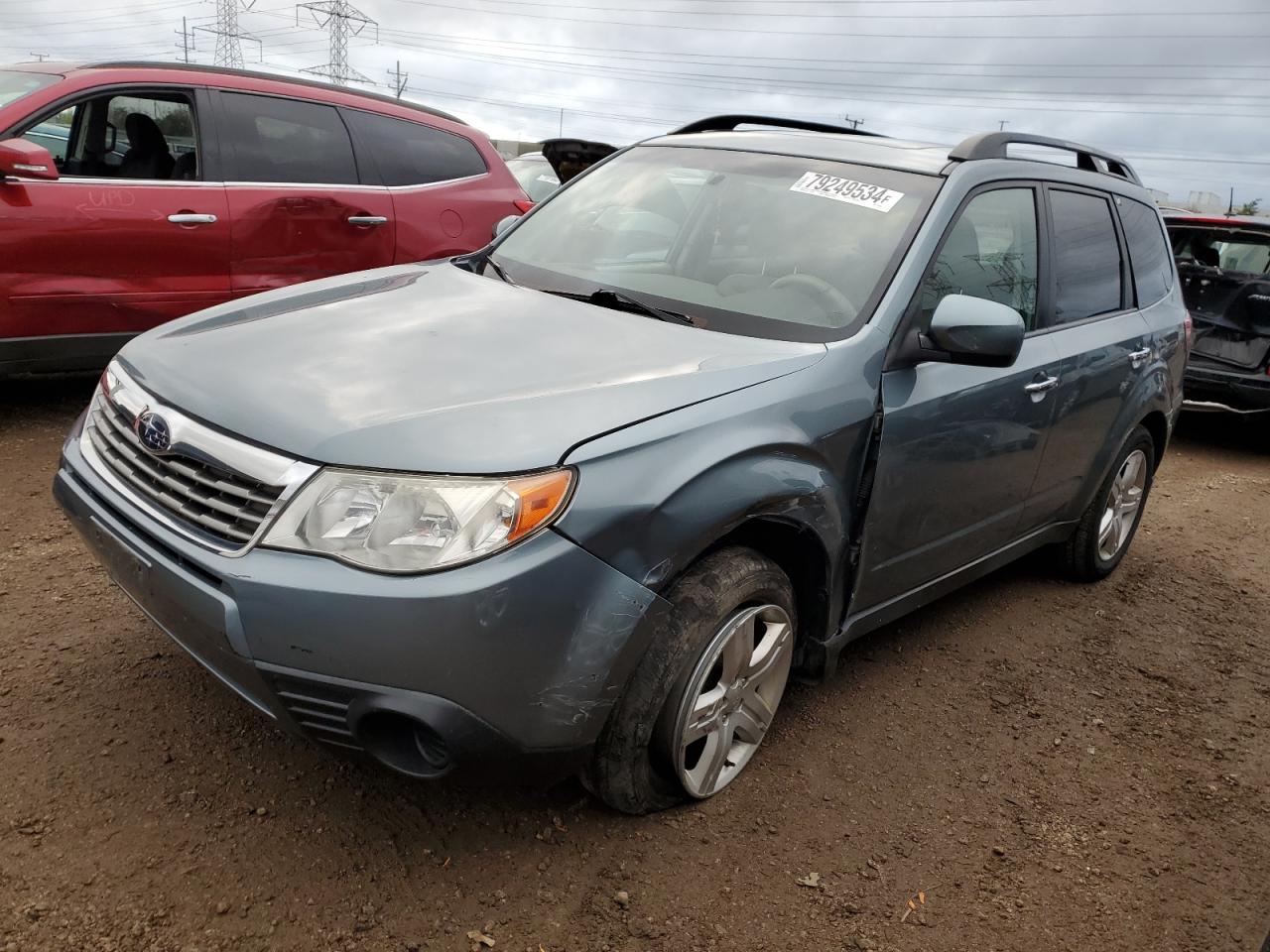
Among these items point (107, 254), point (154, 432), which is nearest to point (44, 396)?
point (107, 254)

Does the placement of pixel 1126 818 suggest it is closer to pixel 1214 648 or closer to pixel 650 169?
pixel 1214 648

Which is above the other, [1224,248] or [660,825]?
[1224,248]

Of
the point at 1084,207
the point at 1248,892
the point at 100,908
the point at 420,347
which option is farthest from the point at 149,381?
the point at 1084,207

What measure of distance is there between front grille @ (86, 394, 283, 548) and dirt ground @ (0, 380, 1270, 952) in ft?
1.89

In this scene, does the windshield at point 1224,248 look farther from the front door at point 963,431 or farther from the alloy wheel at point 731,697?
the alloy wheel at point 731,697

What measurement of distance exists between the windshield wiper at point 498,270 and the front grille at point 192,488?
1.19m

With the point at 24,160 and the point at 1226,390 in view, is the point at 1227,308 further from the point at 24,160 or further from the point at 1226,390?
the point at 24,160

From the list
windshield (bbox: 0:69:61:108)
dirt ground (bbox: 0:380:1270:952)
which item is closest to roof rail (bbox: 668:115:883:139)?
dirt ground (bbox: 0:380:1270:952)

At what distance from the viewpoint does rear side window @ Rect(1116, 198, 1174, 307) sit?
4.29 meters

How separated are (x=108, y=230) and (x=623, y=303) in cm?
314

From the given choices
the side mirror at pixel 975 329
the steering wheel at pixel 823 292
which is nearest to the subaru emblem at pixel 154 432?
the steering wheel at pixel 823 292

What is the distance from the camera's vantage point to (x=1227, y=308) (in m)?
7.90

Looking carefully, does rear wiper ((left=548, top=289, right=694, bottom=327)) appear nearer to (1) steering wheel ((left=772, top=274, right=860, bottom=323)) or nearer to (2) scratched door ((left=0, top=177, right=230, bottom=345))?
(1) steering wheel ((left=772, top=274, right=860, bottom=323))

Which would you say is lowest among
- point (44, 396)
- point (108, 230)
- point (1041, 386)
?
point (44, 396)
